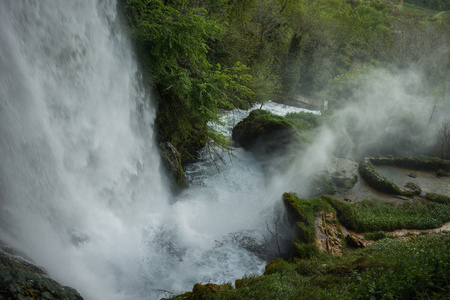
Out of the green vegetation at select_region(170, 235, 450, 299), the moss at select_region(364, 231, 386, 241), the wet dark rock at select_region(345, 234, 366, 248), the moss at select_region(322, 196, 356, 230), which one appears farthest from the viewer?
the moss at select_region(322, 196, 356, 230)

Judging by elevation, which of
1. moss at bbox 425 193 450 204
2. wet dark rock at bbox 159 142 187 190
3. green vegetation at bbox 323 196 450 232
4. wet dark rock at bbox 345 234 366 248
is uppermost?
moss at bbox 425 193 450 204

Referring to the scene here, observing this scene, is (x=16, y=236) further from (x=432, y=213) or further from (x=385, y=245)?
(x=432, y=213)

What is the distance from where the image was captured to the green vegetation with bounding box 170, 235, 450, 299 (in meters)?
3.94

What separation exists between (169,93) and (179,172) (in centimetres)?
329

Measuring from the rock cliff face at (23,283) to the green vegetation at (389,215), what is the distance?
30.3 ft

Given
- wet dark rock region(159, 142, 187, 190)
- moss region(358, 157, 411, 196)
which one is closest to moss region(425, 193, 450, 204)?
moss region(358, 157, 411, 196)

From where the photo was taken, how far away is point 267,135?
1598cm

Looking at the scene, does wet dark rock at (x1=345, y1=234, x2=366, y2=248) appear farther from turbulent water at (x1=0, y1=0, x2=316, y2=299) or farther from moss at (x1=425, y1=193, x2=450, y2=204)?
moss at (x1=425, y1=193, x2=450, y2=204)

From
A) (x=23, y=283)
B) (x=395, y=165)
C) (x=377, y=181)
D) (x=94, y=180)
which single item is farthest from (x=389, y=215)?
(x=23, y=283)

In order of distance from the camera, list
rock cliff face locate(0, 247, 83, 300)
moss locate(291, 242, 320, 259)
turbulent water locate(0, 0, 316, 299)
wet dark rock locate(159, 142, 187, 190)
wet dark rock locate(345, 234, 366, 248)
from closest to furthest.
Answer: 1. rock cliff face locate(0, 247, 83, 300)
2. turbulent water locate(0, 0, 316, 299)
3. moss locate(291, 242, 320, 259)
4. wet dark rock locate(345, 234, 366, 248)
5. wet dark rock locate(159, 142, 187, 190)

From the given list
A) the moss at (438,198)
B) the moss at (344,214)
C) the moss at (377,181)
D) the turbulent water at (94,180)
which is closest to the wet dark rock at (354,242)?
the moss at (344,214)

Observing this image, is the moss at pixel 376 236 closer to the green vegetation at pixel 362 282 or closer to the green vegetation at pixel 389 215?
the green vegetation at pixel 389 215

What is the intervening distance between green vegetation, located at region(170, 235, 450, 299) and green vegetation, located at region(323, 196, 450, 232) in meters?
4.81

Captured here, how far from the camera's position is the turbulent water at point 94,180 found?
5020 millimetres
